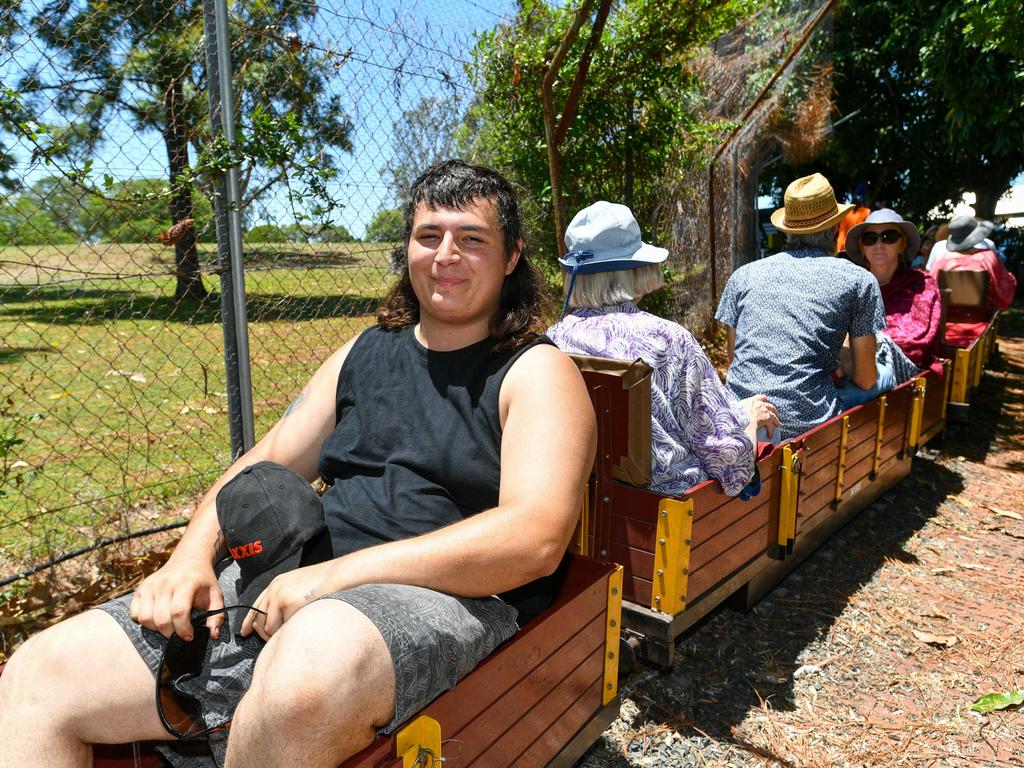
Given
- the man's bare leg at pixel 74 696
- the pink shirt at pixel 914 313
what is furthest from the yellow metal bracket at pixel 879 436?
the man's bare leg at pixel 74 696

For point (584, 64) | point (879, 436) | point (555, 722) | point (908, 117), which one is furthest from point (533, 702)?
point (908, 117)

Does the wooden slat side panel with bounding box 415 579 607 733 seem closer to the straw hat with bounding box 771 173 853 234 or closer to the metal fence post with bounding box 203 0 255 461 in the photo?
the metal fence post with bounding box 203 0 255 461

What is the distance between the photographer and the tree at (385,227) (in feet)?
12.0

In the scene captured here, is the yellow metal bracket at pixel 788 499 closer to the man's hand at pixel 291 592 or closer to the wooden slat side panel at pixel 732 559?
the wooden slat side panel at pixel 732 559

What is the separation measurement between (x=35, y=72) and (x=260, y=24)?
48.6 inches

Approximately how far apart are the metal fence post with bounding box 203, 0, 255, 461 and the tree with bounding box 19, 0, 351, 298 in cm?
8

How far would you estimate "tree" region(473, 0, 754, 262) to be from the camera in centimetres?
490

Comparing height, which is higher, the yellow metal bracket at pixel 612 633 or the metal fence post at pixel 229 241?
the metal fence post at pixel 229 241

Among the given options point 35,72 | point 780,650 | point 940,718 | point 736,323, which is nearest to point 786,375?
point 736,323

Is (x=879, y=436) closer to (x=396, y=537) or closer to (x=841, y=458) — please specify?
(x=841, y=458)

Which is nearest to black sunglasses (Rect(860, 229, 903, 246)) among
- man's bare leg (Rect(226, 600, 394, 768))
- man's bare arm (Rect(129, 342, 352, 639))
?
man's bare arm (Rect(129, 342, 352, 639))

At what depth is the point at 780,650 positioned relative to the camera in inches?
120

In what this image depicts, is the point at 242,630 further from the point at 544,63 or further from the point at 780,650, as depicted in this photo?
the point at 544,63

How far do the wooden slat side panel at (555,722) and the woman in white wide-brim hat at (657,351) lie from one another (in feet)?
2.79
